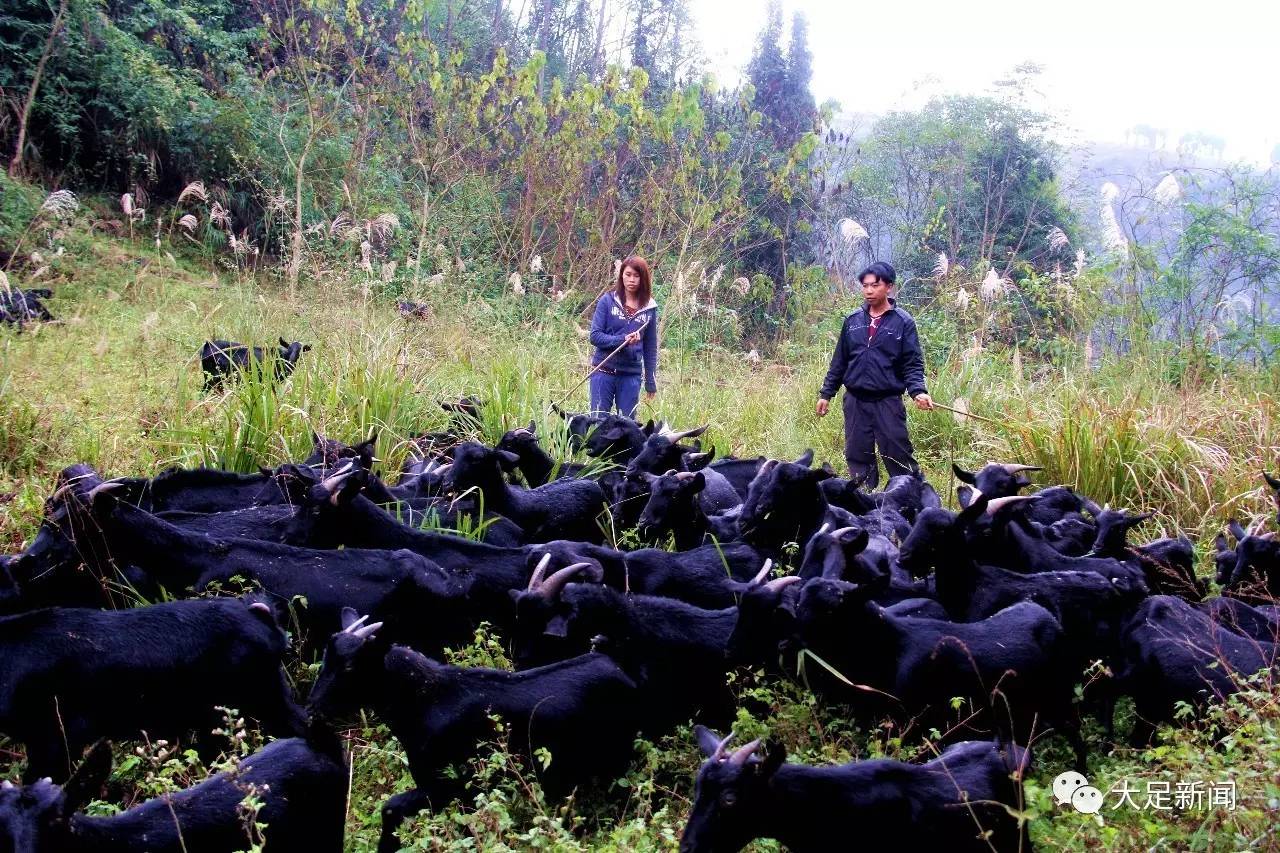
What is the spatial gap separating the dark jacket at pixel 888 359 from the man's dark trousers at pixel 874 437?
0.10 metres

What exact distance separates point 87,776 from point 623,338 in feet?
21.5

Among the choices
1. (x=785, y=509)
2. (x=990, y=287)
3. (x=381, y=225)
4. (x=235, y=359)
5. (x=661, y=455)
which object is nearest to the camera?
(x=785, y=509)

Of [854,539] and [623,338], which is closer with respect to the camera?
[854,539]

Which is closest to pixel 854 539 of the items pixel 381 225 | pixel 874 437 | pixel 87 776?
pixel 87 776

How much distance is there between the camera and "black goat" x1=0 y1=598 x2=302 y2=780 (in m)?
3.50

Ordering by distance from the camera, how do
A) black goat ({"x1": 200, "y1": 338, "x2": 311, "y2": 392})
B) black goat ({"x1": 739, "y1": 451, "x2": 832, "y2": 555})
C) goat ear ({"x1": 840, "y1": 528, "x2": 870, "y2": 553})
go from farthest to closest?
black goat ({"x1": 200, "y1": 338, "x2": 311, "y2": 392}), black goat ({"x1": 739, "y1": 451, "x2": 832, "y2": 555}), goat ear ({"x1": 840, "y1": 528, "x2": 870, "y2": 553})

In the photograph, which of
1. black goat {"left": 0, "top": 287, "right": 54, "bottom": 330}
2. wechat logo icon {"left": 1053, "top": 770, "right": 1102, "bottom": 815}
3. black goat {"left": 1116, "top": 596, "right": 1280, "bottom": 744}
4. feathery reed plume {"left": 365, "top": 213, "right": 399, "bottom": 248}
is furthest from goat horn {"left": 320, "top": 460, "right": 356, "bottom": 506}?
feathery reed plume {"left": 365, "top": 213, "right": 399, "bottom": 248}

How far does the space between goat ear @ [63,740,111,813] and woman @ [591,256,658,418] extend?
6.25 metres

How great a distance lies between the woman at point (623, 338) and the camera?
29.6ft

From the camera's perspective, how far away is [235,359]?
23.6 ft

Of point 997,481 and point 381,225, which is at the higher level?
point 381,225

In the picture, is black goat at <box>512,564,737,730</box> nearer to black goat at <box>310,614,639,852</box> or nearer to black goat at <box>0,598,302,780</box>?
black goat at <box>310,614,639,852</box>

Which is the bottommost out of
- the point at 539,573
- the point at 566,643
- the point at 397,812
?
the point at 397,812

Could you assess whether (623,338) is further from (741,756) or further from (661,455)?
(741,756)
